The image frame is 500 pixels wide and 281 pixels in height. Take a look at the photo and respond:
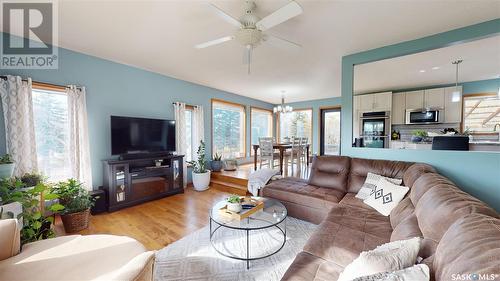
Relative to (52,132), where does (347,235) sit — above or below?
below

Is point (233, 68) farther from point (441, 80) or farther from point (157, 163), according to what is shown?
point (441, 80)

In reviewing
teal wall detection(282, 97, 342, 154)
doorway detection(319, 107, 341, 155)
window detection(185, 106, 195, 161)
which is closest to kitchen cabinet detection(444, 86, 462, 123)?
doorway detection(319, 107, 341, 155)

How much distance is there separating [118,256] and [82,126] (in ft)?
8.66

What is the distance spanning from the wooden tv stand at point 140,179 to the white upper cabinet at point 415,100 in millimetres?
6072

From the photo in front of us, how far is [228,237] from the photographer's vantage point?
2.26 metres

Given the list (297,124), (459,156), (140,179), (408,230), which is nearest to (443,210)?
(408,230)

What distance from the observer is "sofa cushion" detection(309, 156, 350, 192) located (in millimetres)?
2713

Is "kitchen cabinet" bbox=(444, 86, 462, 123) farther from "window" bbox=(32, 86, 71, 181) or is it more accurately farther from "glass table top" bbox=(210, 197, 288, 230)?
"window" bbox=(32, 86, 71, 181)

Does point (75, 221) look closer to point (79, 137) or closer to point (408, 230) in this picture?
point (79, 137)

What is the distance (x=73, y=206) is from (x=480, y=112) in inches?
317

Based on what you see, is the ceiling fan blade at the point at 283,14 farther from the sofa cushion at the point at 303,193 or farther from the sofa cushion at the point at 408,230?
the sofa cushion at the point at 303,193

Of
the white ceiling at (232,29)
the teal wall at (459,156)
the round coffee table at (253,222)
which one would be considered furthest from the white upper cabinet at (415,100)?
the round coffee table at (253,222)

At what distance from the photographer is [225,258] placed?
1879 millimetres

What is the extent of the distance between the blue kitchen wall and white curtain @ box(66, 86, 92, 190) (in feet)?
0.41
